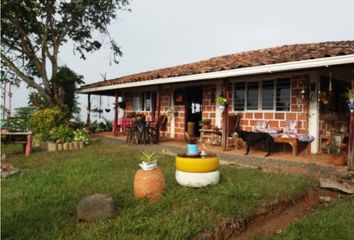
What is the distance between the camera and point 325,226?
3621 mm

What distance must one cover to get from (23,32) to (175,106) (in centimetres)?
847

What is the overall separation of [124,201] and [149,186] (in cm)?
36

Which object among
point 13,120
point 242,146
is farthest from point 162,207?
point 13,120

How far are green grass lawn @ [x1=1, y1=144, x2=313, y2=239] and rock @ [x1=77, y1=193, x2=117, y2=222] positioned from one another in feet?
0.37

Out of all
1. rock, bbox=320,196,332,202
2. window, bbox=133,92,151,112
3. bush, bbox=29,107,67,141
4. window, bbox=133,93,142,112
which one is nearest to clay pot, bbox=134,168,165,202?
rock, bbox=320,196,332,202

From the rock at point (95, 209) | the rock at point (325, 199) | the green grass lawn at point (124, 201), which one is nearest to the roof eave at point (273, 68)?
the green grass lawn at point (124, 201)

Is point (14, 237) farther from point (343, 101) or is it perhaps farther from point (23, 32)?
point (23, 32)

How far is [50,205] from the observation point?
157 inches

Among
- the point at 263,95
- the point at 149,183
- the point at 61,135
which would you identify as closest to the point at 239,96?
the point at 263,95

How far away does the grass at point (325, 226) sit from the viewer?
11.0 feet

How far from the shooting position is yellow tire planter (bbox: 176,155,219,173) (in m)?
4.49

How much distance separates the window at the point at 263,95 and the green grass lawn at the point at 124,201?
4.08 m

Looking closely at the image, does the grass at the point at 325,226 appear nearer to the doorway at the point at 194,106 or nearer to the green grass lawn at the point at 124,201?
the green grass lawn at the point at 124,201

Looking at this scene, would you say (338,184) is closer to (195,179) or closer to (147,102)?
(195,179)
